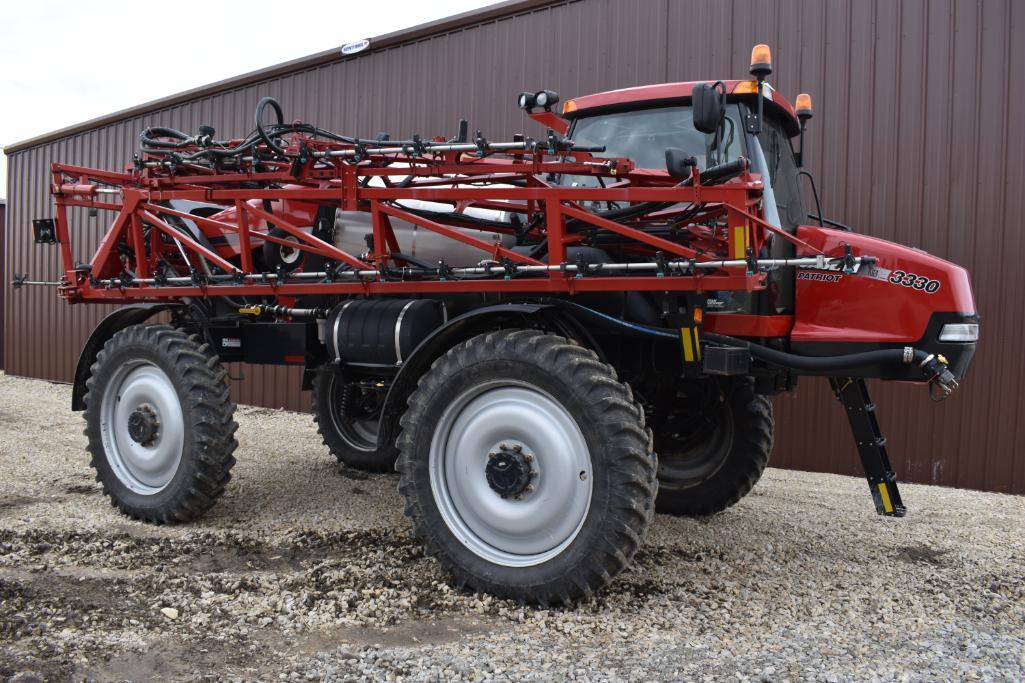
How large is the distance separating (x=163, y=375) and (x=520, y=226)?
87.5 inches

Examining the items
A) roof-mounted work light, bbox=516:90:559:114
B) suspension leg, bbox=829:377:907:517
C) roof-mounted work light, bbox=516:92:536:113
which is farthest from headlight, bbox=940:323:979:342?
roof-mounted work light, bbox=516:92:536:113

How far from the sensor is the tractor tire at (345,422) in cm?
613

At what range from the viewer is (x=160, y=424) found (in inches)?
185

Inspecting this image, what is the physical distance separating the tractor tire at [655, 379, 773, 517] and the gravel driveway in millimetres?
150

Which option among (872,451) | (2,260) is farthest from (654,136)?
(2,260)

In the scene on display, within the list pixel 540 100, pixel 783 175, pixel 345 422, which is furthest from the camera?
pixel 345 422

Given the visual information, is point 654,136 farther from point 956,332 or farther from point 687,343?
point 956,332

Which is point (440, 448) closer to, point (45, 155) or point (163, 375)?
point (163, 375)

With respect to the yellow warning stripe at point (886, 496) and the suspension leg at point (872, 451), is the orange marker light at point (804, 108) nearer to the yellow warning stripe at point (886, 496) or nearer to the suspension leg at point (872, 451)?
the suspension leg at point (872, 451)

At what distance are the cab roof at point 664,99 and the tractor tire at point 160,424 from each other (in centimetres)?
260

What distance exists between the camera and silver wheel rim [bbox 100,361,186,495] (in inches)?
184

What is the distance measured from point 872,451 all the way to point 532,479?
167 cm

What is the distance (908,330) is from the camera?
11.7ft

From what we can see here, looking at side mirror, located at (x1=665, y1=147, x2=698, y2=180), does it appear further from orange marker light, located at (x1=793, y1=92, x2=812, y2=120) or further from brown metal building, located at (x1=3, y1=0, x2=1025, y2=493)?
brown metal building, located at (x1=3, y1=0, x2=1025, y2=493)
